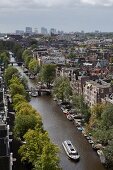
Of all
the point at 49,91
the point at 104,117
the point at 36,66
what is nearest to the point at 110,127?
the point at 104,117

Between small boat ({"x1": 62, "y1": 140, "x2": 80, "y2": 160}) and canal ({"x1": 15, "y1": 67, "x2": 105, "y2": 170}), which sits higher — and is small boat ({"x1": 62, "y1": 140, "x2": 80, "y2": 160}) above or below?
above

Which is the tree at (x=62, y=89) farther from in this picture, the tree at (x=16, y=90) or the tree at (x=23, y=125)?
the tree at (x=23, y=125)

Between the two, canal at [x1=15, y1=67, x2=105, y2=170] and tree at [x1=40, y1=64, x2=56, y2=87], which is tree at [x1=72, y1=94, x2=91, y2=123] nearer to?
canal at [x1=15, y1=67, x2=105, y2=170]

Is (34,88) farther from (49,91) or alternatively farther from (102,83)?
(102,83)

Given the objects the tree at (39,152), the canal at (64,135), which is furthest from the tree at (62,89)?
the tree at (39,152)

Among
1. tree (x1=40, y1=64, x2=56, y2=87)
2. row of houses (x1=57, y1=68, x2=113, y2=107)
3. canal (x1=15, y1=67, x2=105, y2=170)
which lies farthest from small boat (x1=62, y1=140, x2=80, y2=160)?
tree (x1=40, y1=64, x2=56, y2=87)
